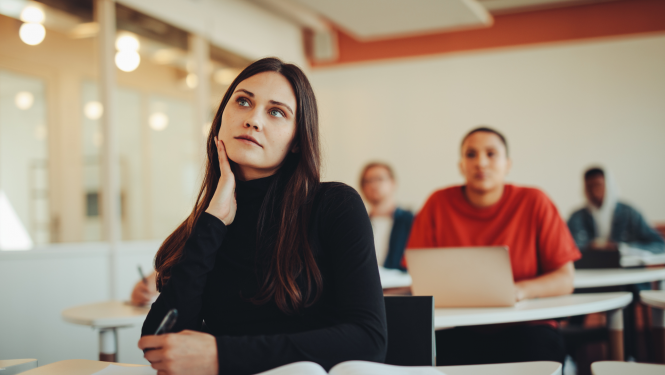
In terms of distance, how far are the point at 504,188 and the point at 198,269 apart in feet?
5.47

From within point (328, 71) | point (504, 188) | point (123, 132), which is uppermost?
point (328, 71)

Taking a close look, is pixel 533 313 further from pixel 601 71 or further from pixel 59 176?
pixel 601 71

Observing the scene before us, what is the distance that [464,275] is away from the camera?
1821mm

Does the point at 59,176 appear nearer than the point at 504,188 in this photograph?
No

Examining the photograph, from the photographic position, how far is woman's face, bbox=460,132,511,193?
2.36 metres

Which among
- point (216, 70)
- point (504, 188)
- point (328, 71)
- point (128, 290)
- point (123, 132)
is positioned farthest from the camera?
point (328, 71)

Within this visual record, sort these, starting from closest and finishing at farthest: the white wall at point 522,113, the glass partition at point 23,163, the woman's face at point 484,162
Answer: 1. the woman's face at point 484,162
2. the glass partition at point 23,163
3. the white wall at point 522,113

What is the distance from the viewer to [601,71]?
5.86 m

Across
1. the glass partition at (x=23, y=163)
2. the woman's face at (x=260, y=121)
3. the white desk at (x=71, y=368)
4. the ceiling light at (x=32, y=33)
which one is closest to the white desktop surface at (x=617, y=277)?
the woman's face at (x=260, y=121)

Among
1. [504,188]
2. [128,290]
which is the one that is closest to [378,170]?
[504,188]

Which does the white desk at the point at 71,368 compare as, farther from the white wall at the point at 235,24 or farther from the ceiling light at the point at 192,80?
the ceiling light at the point at 192,80

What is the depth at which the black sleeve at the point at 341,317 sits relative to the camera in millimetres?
1061

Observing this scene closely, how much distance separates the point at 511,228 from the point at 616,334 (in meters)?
0.59

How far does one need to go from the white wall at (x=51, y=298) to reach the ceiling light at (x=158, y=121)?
1565mm
